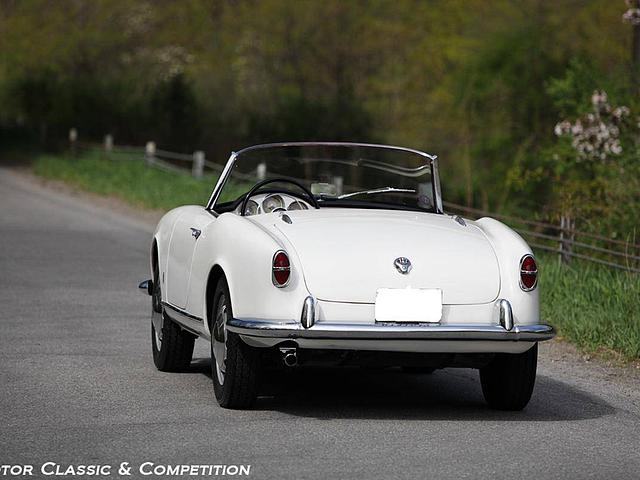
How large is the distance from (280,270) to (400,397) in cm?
154

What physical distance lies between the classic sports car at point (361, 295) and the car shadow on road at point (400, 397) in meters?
0.26

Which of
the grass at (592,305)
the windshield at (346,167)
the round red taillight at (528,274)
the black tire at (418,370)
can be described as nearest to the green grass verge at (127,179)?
the grass at (592,305)

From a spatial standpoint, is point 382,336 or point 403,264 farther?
point 403,264

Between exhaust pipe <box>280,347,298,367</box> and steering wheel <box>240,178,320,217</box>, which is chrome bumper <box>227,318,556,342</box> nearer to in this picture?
exhaust pipe <box>280,347,298,367</box>

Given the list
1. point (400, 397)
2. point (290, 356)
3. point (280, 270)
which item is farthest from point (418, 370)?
point (280, 270)

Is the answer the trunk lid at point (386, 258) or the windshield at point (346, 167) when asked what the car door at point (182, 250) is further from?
the trunk lid at point (386, 258)

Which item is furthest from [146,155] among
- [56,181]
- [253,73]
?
[253,73]

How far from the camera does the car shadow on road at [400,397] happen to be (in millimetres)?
7395

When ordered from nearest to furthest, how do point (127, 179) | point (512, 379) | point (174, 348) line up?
point (512, 379), point (174, 348), point (127, 179)

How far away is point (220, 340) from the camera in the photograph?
24.5ft

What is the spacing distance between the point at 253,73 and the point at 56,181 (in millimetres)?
25150

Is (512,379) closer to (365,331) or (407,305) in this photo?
(407,305)

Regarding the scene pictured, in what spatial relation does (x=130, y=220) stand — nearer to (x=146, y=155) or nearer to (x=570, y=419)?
(x=146, y=155)

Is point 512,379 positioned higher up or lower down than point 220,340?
lower down
